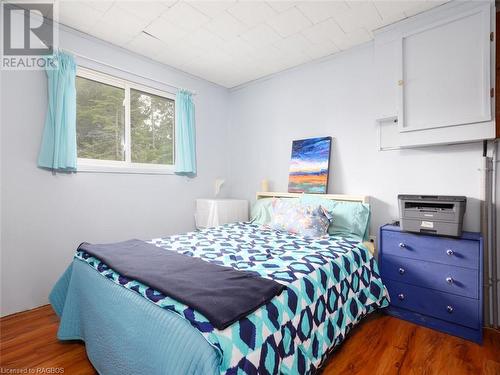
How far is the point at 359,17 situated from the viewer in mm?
2244

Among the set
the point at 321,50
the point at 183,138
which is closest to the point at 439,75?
the point at 321,50

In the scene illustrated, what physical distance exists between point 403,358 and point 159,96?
3.51m

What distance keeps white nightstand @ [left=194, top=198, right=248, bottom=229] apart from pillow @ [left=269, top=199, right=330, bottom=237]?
34.1 inches

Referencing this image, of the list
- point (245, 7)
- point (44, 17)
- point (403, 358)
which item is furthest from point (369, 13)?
point (44, 17)

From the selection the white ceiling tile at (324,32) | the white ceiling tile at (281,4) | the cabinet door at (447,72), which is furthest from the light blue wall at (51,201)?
the cabinet door at (447,72)

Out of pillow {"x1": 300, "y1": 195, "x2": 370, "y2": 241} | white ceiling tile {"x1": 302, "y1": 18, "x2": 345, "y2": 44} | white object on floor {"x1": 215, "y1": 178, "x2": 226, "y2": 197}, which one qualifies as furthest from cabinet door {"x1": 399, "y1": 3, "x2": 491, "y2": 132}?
white object on floor {"x1": 215, "y1": 178, "x2": 226, "y2": 197}

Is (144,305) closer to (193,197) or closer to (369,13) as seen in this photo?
(193,197)

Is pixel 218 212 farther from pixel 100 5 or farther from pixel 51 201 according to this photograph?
pixel 100 5

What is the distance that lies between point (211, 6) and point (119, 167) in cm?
185

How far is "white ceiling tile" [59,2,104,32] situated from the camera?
211 cm

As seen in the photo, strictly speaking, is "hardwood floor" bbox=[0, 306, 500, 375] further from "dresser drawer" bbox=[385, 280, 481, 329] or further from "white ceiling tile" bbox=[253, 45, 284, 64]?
"white ceiling tile" bbox=[253, 45, 284, 64]

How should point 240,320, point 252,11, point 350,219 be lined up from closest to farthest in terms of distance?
point 240,320 → point 252,11 → point 350,219

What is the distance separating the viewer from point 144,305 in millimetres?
1128

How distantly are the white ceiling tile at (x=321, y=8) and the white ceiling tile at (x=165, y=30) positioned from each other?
117 cm
